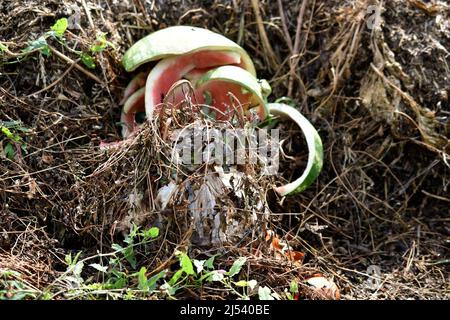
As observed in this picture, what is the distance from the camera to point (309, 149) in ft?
10.9

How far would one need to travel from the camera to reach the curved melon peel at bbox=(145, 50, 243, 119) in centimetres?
328

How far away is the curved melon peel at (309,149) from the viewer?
3238mm

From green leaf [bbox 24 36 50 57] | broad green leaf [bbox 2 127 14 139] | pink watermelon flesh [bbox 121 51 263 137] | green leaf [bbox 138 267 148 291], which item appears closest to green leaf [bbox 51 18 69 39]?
green leaf [bbox 24 36 50 57]

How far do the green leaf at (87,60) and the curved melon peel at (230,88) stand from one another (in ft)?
1.79

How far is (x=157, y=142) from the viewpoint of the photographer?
288 cm

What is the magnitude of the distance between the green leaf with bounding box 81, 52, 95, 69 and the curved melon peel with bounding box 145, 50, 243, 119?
312 mm

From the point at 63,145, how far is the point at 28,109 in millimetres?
253

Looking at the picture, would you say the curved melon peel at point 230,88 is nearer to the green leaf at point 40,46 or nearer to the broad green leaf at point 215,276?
the green leaf at point 40,46

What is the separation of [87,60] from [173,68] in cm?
44

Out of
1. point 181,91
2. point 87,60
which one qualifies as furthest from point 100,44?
point 181,91

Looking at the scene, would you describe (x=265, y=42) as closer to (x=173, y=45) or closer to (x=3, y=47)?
(x=173, y=45)

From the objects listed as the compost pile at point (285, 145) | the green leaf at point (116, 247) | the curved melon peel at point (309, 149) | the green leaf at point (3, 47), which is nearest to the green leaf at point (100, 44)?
the compost pile at point (285, 145)
